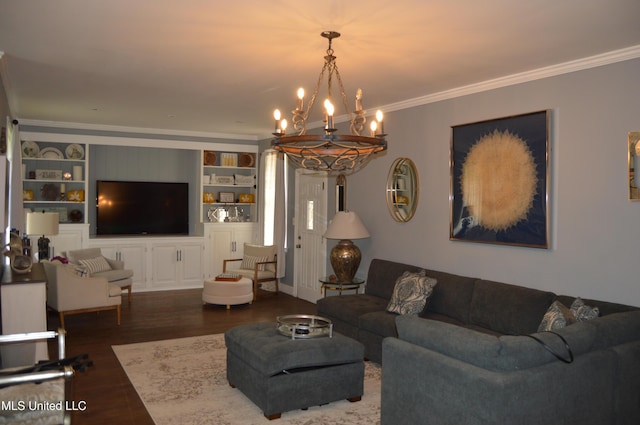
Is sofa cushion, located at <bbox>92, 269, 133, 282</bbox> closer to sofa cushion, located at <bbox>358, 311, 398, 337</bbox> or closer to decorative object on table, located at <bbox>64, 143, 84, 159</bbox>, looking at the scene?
decorative object on table, located at <bbox>64, 143, 84, 159</bbox>

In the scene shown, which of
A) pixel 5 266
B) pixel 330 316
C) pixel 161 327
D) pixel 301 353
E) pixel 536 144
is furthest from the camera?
pixel 161 327

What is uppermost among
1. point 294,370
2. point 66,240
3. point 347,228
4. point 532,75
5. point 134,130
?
point 134,130

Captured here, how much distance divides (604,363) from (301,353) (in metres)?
1.94

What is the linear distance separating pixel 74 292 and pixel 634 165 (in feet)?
18.6

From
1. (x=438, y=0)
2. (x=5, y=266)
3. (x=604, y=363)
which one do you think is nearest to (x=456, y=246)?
(x=604, y=363)

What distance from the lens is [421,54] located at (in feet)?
13.4

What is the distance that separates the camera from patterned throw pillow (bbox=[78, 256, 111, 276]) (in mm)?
7312

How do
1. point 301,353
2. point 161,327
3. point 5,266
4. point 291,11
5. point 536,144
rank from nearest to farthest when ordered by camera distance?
point 291,11, point 301,353, point 536,144, point 5,266, point 161,327

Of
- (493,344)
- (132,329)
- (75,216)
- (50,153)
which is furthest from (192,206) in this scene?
(493,344)

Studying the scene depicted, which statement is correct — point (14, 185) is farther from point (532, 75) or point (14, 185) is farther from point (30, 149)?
point (532, 75)

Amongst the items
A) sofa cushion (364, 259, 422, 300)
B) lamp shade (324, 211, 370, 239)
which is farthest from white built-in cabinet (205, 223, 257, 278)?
sofa cushion (364, 259, 422, 300)

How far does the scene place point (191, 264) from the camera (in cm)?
917

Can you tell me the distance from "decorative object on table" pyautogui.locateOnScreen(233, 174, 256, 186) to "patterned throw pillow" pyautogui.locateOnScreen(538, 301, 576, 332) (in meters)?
6.97

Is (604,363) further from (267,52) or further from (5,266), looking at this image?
(5,266)
